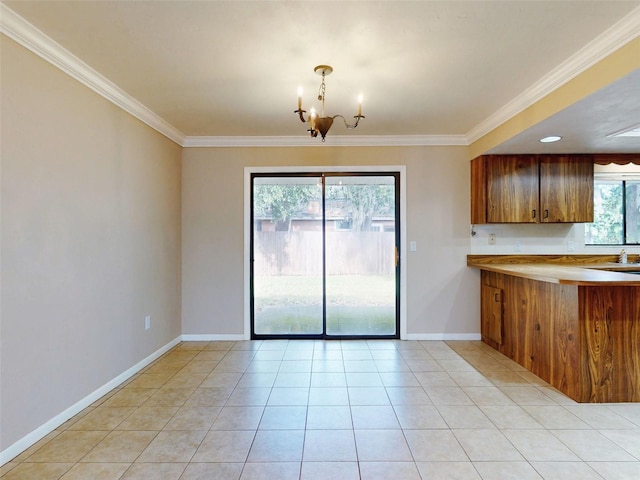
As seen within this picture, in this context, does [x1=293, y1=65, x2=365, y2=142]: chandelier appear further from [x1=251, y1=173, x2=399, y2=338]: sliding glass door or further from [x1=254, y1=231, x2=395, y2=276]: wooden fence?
[x1=254, y1=231, x2=395, y2=276]: wooden fence

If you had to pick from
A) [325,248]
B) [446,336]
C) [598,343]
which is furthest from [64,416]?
[598,343]

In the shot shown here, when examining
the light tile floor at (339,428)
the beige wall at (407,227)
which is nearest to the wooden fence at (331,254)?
the beige wall at (407,227)

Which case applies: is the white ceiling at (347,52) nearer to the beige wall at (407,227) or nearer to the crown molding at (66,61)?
the crown molding at (66,61)

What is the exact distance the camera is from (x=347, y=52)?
228 cm

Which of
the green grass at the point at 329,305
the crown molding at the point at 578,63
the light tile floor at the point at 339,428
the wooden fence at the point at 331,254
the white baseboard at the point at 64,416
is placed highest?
the crown molding at the point at 578,63

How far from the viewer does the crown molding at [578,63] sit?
1.94m

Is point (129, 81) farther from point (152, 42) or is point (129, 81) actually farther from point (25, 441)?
point (25, 441)

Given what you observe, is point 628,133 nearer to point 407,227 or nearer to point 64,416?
point 407,227

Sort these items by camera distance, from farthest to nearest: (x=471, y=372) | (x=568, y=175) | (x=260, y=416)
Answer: (x=568, y=175)
(x=471, y=372)
(x=260, y=416)

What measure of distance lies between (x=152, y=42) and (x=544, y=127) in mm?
3064

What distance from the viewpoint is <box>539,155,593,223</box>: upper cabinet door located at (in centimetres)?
388

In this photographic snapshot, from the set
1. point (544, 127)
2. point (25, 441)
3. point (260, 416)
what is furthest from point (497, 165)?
point (25, 441)

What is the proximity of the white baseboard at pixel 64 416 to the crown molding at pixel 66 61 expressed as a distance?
2.32m

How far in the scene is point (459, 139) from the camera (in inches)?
164
